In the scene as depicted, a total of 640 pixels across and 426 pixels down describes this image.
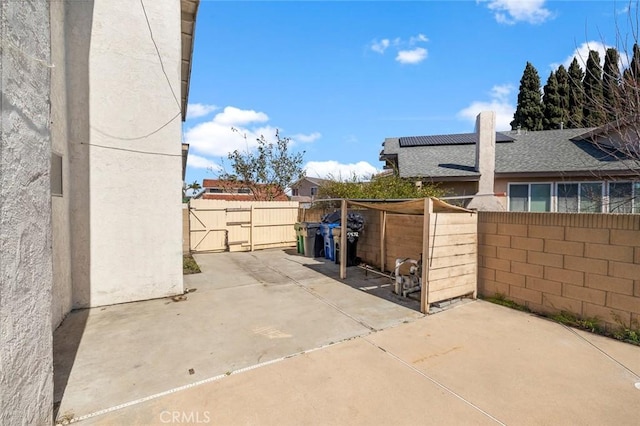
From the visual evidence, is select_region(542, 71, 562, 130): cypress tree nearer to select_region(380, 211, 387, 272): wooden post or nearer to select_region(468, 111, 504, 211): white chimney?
select_region(468, 111, 504, 211): white chimney

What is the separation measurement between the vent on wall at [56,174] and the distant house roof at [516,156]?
10.5m

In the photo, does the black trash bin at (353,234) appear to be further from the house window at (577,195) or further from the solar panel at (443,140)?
the solar panel at (443,140)

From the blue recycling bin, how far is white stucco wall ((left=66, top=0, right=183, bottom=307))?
183 inches

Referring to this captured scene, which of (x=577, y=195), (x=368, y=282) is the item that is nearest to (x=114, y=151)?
(x=368, y=282)

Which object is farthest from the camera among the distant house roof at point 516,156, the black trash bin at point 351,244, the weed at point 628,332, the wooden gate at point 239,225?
the wooden gate at point 239,225

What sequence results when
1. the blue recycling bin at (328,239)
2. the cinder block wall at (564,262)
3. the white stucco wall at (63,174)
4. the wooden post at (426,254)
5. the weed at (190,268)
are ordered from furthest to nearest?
the blue recycling bin at (328,239) → the weed at (190,268) → the wooden post at (426,254) → the white stucco wall at (63,174) → the cinder block wall at (564,262)

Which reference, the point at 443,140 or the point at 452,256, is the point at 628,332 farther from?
the point at 443,140

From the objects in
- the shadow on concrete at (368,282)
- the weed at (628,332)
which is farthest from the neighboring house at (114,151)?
the weed at (628,332)

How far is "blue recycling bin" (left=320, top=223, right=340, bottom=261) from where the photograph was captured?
9.49m

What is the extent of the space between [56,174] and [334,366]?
15.8 ft

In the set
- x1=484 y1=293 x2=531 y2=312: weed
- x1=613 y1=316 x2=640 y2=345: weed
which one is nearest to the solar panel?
x1=484 y1=293 x2=531 y2=312: weed

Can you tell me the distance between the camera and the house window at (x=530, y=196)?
1081 cm

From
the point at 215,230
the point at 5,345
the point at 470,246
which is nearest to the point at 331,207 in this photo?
the point at 215,230

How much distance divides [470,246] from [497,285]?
0.84 m
